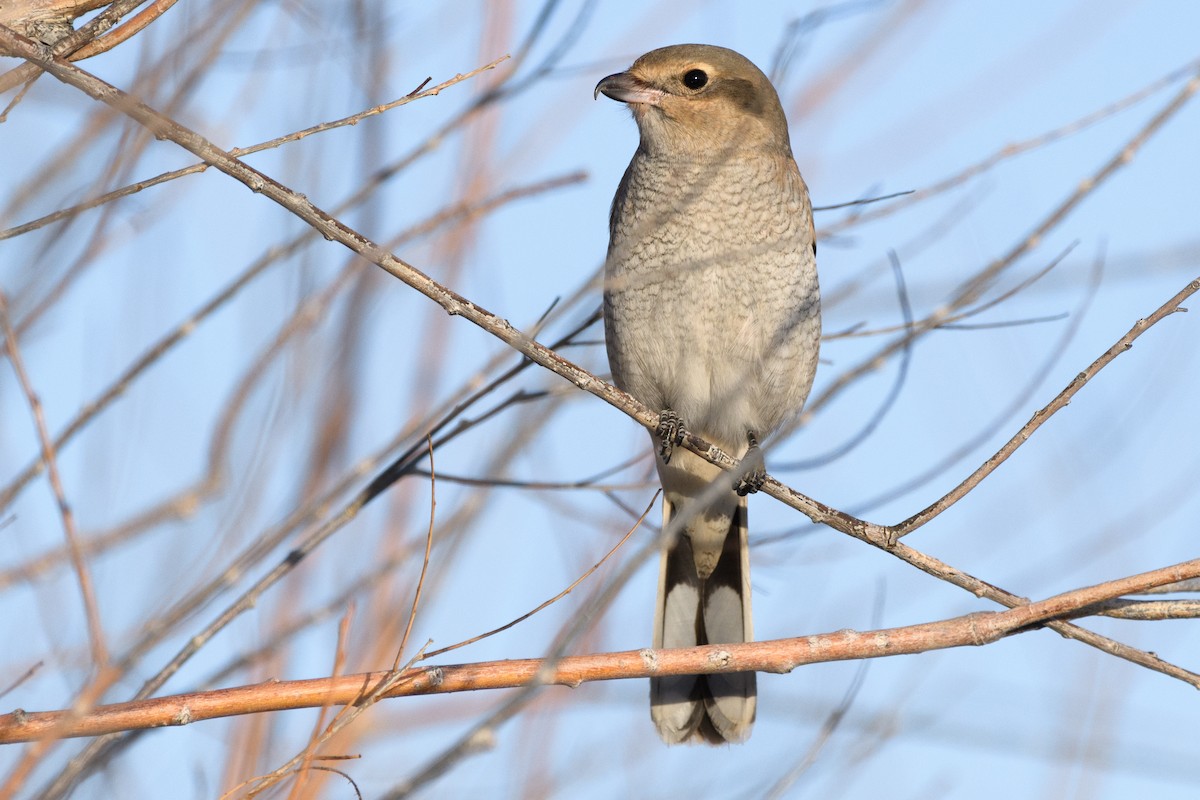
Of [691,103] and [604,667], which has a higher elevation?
[691,103]

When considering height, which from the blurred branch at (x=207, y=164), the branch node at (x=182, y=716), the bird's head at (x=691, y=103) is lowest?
the branch node at (x=182, y=716)

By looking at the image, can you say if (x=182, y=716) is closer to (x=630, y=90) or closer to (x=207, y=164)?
(x=207, y=164)

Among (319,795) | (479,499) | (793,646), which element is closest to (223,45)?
(479,499)

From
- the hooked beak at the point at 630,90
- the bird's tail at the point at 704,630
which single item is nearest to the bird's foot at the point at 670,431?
the bird's tail at the point at 704,630

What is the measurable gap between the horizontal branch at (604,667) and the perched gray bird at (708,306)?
1350mm

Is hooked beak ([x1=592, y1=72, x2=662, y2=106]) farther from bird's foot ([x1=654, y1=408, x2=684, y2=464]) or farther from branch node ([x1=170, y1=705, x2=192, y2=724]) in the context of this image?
branch node ([x1=170, y1=705, x2=192, y2=724])

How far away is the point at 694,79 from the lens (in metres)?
4.58

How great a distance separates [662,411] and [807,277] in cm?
69

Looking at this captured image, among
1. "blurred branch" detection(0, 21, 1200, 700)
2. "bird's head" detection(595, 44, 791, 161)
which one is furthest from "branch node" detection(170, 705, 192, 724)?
"bird's head" detection(595, 44, 791, 161)

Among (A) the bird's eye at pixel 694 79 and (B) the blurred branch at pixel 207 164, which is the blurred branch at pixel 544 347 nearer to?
(B) the blurred branch at pixel 207 164

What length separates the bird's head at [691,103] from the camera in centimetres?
451

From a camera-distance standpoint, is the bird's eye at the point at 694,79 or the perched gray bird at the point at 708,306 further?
the bird's eye at the point at 694,79

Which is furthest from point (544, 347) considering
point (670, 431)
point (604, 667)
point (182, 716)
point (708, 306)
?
point (708, 306)

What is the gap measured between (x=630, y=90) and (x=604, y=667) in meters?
2.72
